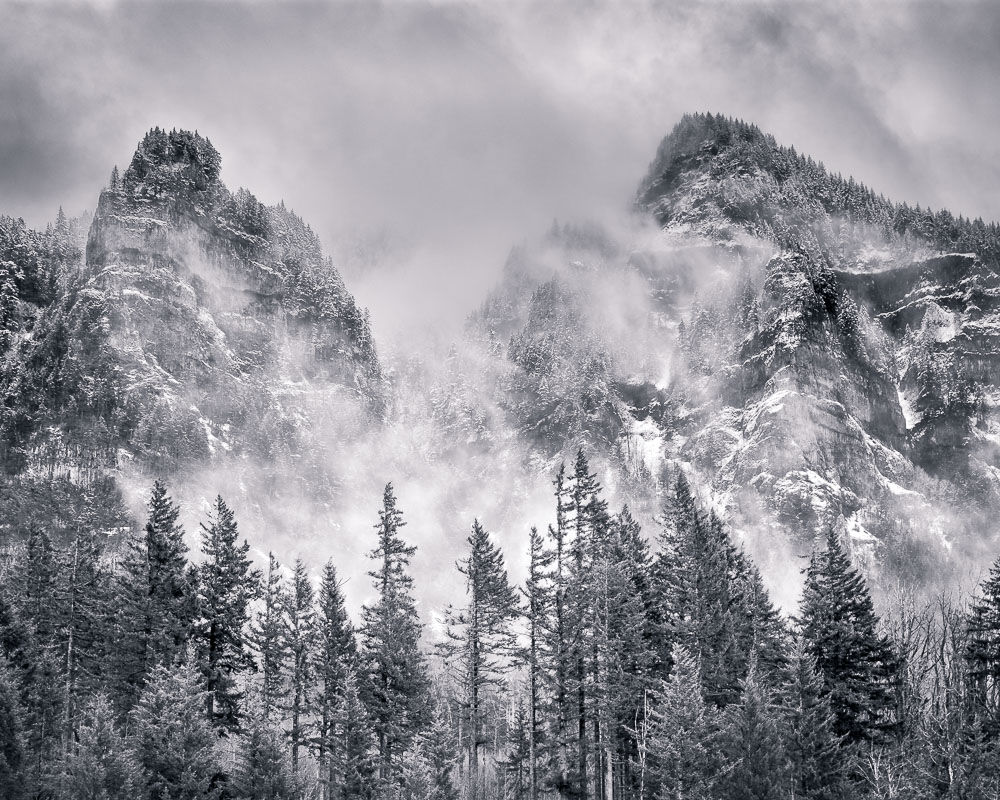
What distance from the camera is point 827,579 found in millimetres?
44156

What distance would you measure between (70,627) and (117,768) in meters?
19.5

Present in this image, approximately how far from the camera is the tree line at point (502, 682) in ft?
111

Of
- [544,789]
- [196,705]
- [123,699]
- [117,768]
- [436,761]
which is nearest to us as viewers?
[117,768]

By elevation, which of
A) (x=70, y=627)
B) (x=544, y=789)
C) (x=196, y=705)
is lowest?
(x=544, y=789)

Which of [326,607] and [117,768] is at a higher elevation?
[326,607]

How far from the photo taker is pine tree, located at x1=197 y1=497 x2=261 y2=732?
4250 centimetres

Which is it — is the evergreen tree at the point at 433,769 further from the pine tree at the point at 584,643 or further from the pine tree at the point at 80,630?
the pine tree at the point at 80,630

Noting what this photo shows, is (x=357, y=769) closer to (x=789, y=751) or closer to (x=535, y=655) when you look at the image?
(x=535, y=655)

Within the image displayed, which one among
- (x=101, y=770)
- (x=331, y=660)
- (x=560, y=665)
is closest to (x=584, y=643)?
(x=560, y=665)

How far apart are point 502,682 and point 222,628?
14.5 m

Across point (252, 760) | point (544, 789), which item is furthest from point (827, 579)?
point (252, 760)

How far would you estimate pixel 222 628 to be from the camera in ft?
142

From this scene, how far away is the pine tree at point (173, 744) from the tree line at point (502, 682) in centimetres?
→ 9

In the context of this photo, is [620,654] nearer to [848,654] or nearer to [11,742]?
[848,654]
